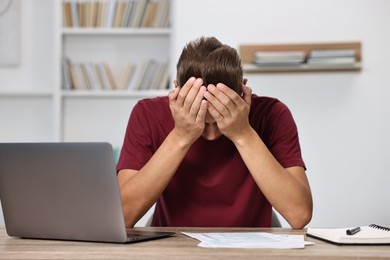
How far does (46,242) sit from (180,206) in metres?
0.63

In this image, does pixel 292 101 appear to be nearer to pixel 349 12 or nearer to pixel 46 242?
pixel 349 12

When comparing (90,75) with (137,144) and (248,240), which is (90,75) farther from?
(248,240)

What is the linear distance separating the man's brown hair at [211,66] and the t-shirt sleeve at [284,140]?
0.73 feet

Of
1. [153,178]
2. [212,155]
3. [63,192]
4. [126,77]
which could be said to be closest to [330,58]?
[126,77]

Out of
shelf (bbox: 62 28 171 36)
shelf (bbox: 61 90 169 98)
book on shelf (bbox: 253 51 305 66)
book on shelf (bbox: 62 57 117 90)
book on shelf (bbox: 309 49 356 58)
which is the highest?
shelf (bbox: 62 28 171 36)

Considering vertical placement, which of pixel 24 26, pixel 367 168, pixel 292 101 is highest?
pixel 24 26

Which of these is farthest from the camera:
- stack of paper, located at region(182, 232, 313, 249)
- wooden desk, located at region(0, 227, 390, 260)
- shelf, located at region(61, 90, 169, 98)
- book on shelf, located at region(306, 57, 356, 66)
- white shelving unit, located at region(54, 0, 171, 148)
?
white shelving unit, located at region(54, 0, 171, 148)

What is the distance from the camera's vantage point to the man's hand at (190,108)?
1.73 meters

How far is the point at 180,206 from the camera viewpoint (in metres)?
1.96

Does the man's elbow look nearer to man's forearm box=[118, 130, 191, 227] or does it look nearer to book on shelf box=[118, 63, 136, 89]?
man's forearm box=[118, 130, 191, 227]

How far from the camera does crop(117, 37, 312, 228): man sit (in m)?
1.77

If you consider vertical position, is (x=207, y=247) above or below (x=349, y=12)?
below

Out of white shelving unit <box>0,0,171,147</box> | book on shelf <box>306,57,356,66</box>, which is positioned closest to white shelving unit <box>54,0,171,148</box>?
white shelving unit <box>0,0,171,147</box>

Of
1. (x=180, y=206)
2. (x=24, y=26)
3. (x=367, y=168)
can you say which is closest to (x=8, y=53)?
(x=24, y=26)
